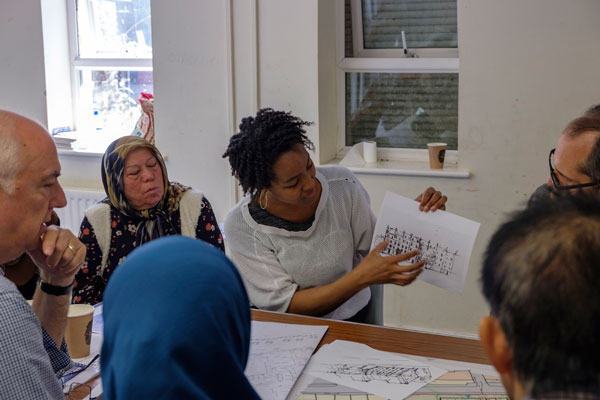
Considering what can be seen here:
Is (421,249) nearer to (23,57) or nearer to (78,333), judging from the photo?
(78,333)

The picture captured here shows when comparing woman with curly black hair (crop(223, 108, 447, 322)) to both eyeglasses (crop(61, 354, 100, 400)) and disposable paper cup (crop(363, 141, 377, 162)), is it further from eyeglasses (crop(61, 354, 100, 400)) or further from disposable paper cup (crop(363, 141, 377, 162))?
disposable paper cup (crop(363, 141, 377, 162))

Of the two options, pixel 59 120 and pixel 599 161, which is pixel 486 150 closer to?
pixel 599 161

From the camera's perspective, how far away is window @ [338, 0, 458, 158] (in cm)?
346

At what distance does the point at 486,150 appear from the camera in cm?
320

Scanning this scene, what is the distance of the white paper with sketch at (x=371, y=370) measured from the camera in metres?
1.47

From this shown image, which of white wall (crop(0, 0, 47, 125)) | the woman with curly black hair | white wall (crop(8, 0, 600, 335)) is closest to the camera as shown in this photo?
the woman with curly black hair

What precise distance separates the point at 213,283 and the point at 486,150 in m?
2.74

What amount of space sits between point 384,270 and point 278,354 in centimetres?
46

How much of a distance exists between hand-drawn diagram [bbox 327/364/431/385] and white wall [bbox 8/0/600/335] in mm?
1330

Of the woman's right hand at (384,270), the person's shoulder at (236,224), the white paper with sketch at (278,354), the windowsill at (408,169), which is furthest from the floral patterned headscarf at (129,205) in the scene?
the windowsill at (408,169)

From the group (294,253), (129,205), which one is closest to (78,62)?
(129,205)

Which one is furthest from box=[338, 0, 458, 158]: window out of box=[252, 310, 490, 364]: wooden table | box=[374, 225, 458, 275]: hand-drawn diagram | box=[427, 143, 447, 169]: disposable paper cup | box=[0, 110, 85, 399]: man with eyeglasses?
box=[0, 110, 85, 399]: man with eyeglasses

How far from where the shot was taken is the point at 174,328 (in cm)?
63

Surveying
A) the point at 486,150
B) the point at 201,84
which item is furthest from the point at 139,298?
the point at 201,84
